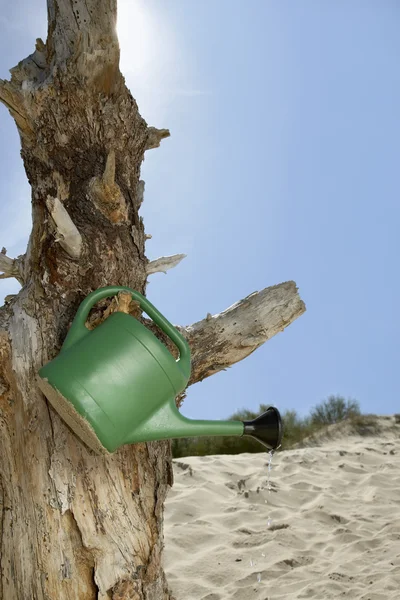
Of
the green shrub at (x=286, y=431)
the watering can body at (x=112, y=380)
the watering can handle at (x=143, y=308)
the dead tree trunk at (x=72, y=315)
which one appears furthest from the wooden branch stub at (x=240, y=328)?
the green shrub at (x=286, y=431)

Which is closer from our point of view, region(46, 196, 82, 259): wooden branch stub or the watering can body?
the watering can body

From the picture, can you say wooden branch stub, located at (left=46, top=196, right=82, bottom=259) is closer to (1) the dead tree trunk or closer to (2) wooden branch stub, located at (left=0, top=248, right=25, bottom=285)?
(1) the dead tree trunk

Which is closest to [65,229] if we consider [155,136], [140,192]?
[140,192]

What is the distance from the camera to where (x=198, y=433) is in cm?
164

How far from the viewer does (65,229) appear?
1750mm

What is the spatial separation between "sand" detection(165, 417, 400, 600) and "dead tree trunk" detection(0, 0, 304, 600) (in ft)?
6.26

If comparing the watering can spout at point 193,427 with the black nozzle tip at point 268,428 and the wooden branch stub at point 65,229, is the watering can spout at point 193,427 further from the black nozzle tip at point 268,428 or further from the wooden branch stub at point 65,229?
the wooden branch stub at point 65,229

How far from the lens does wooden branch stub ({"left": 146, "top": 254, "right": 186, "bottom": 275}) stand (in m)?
2.14

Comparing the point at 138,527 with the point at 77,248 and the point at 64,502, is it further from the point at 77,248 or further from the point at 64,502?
the point at 77,248

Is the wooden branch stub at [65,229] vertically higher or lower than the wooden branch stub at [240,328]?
higher

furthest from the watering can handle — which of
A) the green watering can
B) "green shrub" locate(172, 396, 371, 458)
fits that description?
"green shrub" locate(172, 396, 371, 458)

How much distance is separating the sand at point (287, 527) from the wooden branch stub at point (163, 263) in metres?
2.02

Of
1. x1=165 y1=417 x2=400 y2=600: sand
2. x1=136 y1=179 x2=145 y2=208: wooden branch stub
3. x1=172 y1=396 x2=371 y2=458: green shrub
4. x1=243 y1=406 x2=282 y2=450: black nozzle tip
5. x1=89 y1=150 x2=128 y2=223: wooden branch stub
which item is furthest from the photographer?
x1=172 y1=396 x2=371 y2=458: green shrub

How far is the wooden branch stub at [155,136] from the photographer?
220 centimetres
